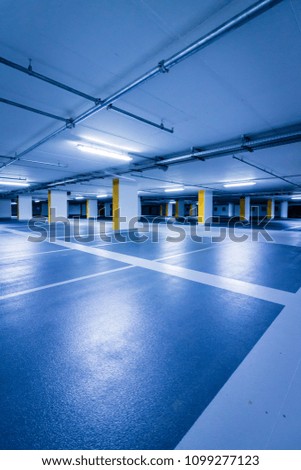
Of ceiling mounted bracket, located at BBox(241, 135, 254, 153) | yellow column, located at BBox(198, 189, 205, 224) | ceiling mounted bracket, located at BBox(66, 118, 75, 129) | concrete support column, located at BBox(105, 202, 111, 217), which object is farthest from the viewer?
concrete support column, located at BBox(105, 202, 111, 217)

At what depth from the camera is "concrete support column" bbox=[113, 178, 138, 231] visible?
1406 centimetres

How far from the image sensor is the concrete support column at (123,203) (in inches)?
554

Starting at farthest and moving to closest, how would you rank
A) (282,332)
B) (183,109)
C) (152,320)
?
(183,109) < (152,320) < (282,332)

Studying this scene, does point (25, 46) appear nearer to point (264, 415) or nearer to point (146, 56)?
point (146, 56)

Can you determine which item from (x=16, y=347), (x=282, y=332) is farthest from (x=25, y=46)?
(x=282, y=332)

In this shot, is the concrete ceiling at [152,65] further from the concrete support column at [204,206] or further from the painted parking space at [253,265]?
the concrete support column at [204,206]

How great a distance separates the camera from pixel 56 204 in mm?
22047

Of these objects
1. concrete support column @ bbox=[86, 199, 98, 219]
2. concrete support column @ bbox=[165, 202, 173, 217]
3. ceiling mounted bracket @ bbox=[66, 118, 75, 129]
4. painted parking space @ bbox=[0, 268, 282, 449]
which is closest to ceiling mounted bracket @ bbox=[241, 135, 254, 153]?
ceiling mounted bracket @ bbox=[66, 118, 75, 129]

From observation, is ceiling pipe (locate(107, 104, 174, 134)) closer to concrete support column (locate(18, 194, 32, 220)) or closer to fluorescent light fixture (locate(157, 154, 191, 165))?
fluorescent light fixture (locate(157, 154, 191, 165))

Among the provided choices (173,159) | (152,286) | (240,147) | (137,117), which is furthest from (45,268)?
(240,147)

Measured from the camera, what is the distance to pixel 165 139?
22.9 feet

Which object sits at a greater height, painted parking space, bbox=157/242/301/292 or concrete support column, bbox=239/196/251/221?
concrete support column, bbox=239/196/251/221

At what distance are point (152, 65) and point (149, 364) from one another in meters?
4.11
